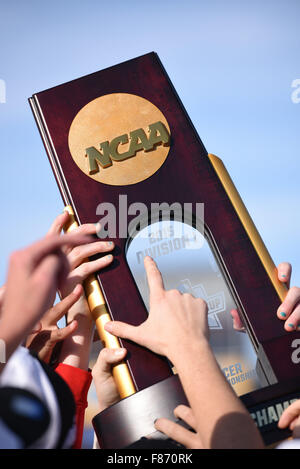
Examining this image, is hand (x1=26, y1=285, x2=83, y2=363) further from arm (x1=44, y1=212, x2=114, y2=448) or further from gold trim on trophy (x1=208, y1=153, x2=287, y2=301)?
gold trim on trophy (x1=208, y1=153, x2=287, y2=301)

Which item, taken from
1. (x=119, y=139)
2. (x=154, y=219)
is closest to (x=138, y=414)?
(x=154, y=219)

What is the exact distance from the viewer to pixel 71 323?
1.14 meters

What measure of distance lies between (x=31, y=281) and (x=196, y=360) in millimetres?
360

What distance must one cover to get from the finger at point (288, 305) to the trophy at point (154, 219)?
2 cm

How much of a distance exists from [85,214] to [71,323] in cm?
26

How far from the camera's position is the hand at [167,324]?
32.5 inches

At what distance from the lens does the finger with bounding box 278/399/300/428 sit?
2.82ft

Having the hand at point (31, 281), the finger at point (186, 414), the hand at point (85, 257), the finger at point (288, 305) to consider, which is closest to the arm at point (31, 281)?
the hand at point (31, 281)

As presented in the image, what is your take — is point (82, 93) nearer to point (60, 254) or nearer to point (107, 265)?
point (107, 265)

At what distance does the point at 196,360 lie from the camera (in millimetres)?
761

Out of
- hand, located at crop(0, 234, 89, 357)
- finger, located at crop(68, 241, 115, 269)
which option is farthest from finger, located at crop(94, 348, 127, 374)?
hand, located at crop(0, 234, 89, 357)

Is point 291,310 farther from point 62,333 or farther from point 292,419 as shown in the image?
point 62,333

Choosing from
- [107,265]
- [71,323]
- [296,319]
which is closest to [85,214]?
[107,265]

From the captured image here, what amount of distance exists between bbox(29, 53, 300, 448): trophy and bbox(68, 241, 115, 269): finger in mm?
28
